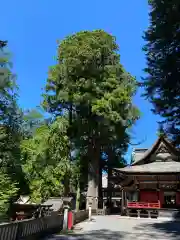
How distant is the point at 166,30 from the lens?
37.2 ft

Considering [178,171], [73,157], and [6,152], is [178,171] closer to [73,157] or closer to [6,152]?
[73,157]

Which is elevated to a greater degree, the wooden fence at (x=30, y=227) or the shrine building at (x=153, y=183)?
the shrine building at (x=153, y=183)

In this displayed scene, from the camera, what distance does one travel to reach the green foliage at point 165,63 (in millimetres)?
11266

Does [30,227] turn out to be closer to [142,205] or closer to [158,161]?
[142,205]

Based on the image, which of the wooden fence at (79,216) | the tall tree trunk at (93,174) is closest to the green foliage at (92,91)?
the tall tree trunk at (93,174)

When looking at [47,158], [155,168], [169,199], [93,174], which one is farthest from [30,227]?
[169,199]

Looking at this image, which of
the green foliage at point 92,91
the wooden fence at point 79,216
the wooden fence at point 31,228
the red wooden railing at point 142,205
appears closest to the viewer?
the wooden fence at point 31,228

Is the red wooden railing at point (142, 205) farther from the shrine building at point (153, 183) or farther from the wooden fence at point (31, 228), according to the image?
the wooden fence at point (31, 228)

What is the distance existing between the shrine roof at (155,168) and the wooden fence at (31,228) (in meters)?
13.4

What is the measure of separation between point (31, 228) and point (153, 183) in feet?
62.8

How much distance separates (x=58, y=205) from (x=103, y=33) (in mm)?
20611

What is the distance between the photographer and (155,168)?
28141 mm

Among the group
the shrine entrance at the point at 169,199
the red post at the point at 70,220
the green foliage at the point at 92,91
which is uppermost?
the green foliage at the point at 92,91

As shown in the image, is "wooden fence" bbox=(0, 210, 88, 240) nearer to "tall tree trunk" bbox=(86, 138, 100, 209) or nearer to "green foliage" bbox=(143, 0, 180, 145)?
"green foliage" bbox=(143, 0, 180, 145)
